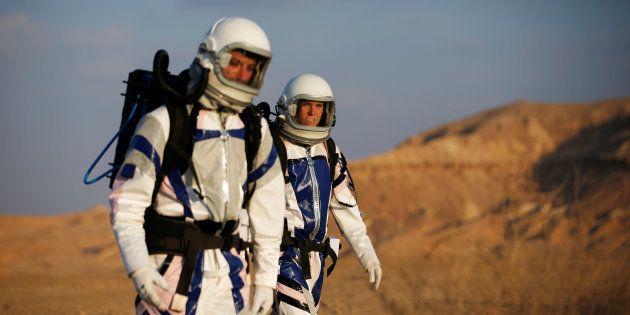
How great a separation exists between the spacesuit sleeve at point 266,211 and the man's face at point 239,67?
347 mm

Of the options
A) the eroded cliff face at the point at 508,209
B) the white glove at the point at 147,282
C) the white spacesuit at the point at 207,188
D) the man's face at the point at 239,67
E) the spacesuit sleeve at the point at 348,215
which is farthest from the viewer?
the eroded cliff face at the point at 508,209

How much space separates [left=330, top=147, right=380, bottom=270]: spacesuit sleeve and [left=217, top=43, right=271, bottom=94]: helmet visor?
2.92 m

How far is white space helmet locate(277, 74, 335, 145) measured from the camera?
29.3 feet

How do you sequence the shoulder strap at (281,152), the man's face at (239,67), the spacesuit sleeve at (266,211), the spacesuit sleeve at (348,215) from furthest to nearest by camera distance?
the spacesuit sleeve at (348,215) < the shoulder strap at (281,152) < the spacesuit sleeve at (266,211) < the man's face at (239,67)

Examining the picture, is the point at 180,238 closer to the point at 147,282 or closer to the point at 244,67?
the point at 147,282

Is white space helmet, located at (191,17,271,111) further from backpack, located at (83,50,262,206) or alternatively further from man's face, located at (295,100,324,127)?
man's face, located at (295,100,324,127)

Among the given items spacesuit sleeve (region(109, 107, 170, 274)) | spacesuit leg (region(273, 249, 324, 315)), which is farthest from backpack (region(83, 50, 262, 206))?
spacesuit leg (region(273, 249, 324, 315))

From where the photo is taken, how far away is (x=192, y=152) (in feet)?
19.5

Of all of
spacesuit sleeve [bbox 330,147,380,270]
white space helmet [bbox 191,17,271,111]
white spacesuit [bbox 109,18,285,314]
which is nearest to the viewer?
white spacesuit [bbox 109,18,285,314]

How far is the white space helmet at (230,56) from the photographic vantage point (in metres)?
6.04

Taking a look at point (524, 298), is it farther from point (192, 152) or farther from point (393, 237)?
point (393, 237)

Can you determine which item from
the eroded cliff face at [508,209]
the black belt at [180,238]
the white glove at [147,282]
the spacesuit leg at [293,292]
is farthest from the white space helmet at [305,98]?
the white glove at [147,282]

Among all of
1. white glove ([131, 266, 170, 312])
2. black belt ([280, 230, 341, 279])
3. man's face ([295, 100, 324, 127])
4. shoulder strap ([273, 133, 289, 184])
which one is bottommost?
black belt ([280, 230, 341, 279])

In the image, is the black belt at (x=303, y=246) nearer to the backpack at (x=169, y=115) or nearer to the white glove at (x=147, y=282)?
the backpack at (x=169, y=115)
